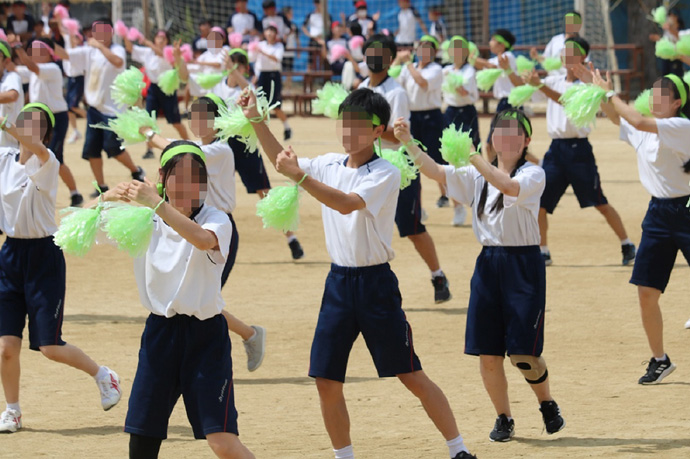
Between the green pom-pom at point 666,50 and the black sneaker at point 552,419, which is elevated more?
A: the green pom-pom at point 666,50

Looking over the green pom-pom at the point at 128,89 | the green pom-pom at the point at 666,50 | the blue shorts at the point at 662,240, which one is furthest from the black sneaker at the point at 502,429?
the green pom-pom at the point at 666,50

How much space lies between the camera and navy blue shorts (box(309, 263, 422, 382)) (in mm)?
5895

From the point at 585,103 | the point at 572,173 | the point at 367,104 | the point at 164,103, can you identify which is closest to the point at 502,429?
the point at 367,104

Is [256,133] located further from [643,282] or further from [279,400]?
[643,282]

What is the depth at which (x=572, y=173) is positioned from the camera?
1166 cm

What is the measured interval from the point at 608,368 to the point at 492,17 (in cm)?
2254

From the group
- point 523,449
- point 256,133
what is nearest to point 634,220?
point 523,449

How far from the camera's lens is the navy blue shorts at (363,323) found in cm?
589

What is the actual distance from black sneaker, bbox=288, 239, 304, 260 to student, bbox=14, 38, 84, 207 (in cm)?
347

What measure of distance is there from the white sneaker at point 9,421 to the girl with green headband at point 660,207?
4.15 metres

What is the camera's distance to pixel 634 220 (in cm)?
1438

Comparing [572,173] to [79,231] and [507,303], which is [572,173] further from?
[79,231]

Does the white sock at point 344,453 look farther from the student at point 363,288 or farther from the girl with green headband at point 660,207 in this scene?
the girl with green headband at point 660,207

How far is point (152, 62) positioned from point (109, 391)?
45.3 ft
